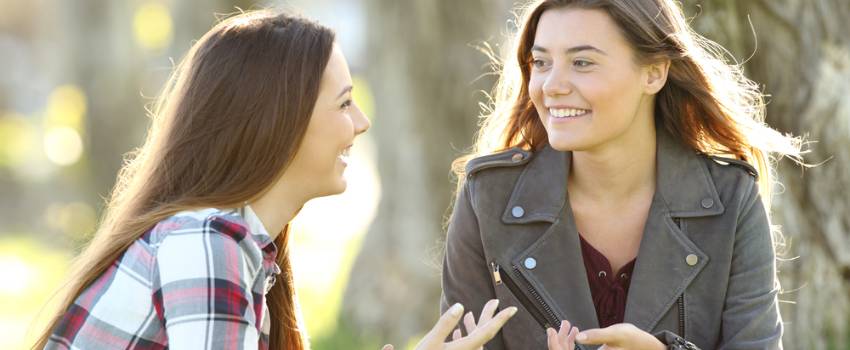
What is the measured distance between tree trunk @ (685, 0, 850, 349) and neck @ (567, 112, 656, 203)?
0.87 meters

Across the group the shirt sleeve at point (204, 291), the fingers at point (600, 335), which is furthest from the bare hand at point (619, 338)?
the shirt sleeve at point (204, 291)

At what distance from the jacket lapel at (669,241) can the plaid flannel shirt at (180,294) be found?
114cm

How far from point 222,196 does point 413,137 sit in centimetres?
502

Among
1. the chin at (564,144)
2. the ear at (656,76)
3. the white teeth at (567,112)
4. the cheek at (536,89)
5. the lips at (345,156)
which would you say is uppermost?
the ear at (656,76)

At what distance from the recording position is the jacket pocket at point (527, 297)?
375 centimetres

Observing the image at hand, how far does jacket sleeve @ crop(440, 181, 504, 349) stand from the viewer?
385cm

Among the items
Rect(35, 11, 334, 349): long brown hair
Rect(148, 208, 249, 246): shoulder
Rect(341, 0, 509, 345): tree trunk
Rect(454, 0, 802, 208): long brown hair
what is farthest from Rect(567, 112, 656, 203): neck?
Rect(341, 0, 509, 345): tree trunk

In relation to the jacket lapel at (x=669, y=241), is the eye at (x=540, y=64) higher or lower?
higher

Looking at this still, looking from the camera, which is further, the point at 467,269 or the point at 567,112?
the point at 467,269

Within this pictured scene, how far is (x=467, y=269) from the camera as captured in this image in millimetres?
3855

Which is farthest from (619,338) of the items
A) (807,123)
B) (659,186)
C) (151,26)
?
(151,26)

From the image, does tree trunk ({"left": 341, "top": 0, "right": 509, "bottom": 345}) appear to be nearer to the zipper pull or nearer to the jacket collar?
the jacket collar

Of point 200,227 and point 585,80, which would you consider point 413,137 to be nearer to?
point 585,80

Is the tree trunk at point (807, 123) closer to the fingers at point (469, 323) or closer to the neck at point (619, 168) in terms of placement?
the neck at point (619, 168)
